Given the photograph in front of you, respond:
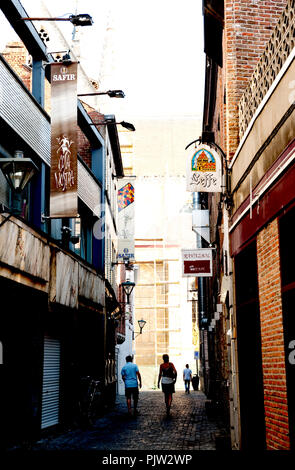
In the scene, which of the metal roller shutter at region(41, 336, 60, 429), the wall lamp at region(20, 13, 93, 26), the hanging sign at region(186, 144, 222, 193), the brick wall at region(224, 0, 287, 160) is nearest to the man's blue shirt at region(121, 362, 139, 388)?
the metal roller shutter at region(41, 336, 60, 429)

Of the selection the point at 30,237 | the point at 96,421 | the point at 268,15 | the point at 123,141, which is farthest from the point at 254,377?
the point at 123,141

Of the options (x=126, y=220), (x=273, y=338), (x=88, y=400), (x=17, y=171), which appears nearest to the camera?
(x=273, y=338)

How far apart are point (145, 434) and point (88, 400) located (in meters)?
2.54

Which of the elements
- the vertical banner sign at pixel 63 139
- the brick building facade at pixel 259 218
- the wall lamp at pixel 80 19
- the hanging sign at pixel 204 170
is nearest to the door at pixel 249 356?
the brick building facade at pixel 259 218

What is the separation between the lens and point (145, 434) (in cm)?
1328

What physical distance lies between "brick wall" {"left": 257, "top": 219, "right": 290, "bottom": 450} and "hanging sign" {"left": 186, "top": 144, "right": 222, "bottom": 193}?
2894mm

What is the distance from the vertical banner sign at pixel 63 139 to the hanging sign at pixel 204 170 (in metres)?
2.76

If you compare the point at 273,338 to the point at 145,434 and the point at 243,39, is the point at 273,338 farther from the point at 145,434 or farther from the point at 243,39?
the point at 145,434

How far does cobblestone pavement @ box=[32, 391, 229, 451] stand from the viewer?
11461 millimetres

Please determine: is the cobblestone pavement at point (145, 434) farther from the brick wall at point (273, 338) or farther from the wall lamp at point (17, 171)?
the wall lamp at point (17, 171)

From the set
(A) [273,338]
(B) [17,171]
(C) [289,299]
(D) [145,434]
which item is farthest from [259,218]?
(D) [145,434]

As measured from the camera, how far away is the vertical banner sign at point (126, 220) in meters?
26.5

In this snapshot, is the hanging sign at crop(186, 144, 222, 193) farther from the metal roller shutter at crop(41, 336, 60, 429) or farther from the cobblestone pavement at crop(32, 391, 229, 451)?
the metal roller shutter at crop(41, 336, 60, 429)
